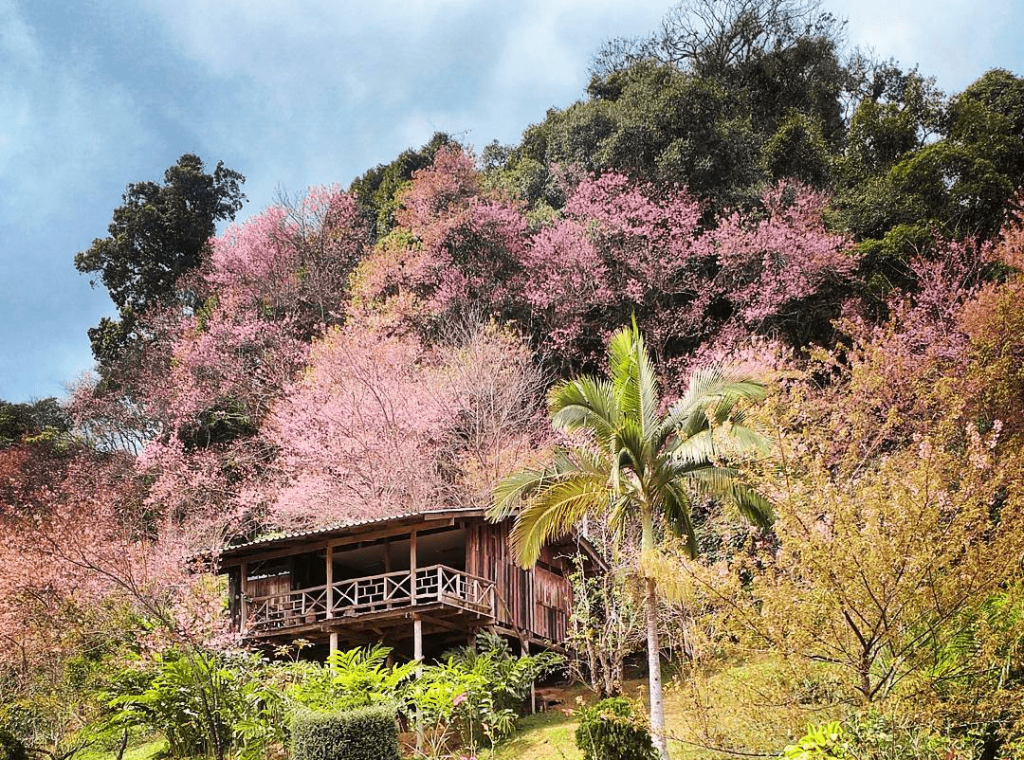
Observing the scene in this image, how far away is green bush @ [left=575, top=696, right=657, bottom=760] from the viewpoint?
1152cm

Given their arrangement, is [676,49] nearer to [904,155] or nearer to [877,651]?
[904,155]

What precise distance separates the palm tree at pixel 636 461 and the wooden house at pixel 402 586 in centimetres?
368

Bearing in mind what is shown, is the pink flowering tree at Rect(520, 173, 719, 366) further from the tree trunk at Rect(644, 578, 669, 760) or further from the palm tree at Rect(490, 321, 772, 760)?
the tree trunk at Rect(644, 578, 669, 760)

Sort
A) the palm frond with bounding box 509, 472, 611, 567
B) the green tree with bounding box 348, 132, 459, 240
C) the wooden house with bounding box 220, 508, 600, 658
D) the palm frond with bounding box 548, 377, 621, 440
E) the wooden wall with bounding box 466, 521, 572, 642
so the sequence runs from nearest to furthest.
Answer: the palm frond with bounding box 548, 377, 621, 440
the palm frond with bounding box 509, 472, 611, 567
the wooden house with bounding box 220, 508, 600, 658
the wooden wall with bounding box 466, 521, 572, 642
the green tree with bounding box 348, 132, 459, 240

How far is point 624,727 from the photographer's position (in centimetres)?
1174

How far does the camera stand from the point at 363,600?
19375mm

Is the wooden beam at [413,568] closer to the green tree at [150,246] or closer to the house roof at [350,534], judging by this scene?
the house roof at [350,534]

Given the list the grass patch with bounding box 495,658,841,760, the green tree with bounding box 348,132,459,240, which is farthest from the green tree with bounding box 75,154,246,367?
the grass patch with bounding box 495,658,841,760

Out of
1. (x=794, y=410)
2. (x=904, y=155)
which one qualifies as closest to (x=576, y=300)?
(x=904, y=155)

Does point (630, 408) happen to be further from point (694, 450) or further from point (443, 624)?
point (443, 624)

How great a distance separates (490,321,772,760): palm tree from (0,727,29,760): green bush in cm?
755

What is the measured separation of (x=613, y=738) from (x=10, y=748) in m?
8.29

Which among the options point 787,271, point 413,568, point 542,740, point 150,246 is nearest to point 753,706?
point 542,740

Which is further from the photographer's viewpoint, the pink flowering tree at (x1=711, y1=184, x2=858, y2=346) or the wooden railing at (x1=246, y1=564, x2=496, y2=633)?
the pink flowering tree at (x1=711, y1=184, x2=858, y2=346)
